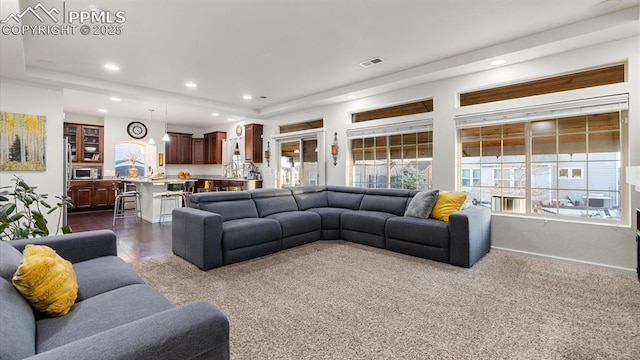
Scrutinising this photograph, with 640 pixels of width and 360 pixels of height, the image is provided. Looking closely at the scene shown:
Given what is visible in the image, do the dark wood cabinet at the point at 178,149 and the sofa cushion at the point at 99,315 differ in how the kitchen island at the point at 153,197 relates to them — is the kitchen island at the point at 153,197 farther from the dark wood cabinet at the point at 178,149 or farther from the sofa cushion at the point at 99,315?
the sofa cushion at the point at 99,315

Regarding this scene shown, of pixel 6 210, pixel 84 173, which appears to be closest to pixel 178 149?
pixel 84 173

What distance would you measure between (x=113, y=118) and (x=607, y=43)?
34.8ft

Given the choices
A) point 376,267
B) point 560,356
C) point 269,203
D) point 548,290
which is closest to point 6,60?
point 269,203

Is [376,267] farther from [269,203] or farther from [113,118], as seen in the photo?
[113,118]

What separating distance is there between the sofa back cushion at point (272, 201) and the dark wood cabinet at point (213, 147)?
541cm

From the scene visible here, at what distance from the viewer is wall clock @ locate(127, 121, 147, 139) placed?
8.72 metres

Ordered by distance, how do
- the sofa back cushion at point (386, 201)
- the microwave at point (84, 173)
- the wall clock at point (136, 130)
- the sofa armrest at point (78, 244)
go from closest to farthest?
the sofa armrest at point (78, 244) → the sofa back cushion at point (386, 201) → the microwave at point (84, 173) → the wall clock at point (136, 130)

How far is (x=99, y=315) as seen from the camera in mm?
1404

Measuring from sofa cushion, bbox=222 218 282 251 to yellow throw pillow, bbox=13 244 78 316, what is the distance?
1927mm

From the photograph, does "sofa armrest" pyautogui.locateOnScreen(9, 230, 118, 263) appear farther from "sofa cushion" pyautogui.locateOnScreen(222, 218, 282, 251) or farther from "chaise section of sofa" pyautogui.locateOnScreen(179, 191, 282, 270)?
"sofa cushion" pyautogui.locateOnScreen(222, 218, 282, 251)

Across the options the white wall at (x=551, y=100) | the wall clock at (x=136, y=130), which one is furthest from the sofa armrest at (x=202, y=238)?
the wall clock at (x=136, y=130)

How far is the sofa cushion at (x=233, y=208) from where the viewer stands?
12.7 ft

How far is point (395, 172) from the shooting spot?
548cm

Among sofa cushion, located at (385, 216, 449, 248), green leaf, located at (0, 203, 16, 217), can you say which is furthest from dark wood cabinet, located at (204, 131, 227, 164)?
green leaf, located at (0, 203, 16, 217)
